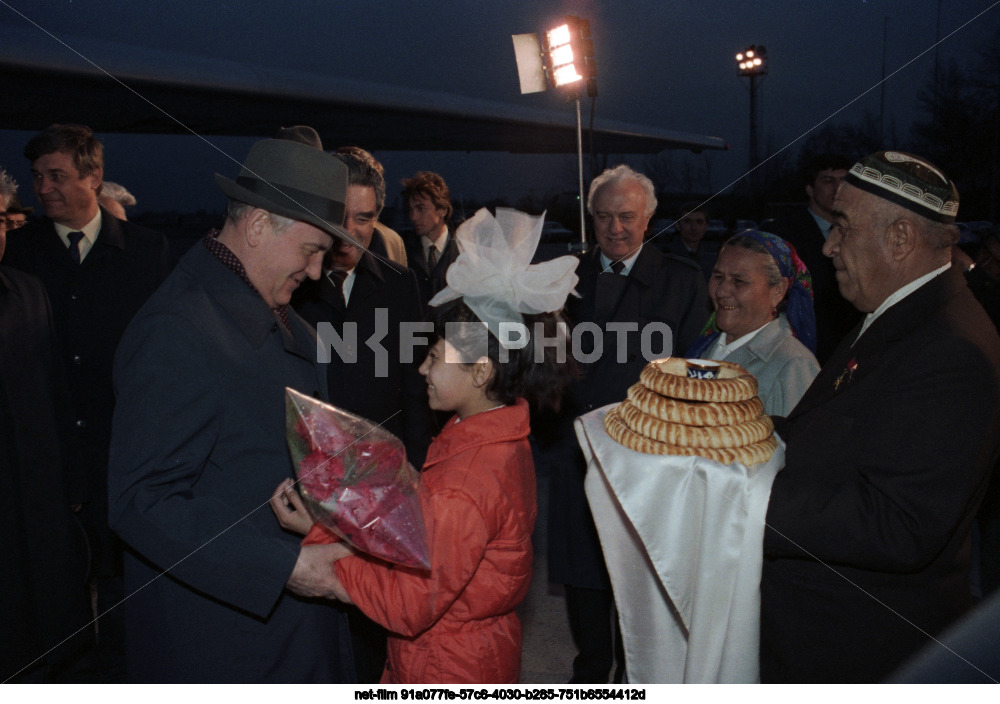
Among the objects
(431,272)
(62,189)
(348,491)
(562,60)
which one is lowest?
(348,491)

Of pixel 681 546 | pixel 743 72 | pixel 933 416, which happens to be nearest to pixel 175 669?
pixel 681 546

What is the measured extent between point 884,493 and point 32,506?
9.77 ft

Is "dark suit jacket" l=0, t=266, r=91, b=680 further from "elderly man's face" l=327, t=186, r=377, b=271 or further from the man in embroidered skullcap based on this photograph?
the man in embroidered skullcap

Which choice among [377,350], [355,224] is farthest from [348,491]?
[355,224]

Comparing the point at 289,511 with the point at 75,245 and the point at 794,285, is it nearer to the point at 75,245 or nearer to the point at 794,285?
the point at 794,285

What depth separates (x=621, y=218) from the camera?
3365mm

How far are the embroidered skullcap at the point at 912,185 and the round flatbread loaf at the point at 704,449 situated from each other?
0.66 metres

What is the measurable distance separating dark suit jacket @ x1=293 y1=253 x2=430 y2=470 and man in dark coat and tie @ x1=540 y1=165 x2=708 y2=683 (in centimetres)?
75

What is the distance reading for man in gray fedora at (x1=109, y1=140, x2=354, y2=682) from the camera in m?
1.55

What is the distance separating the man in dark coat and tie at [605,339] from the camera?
3.06 meters

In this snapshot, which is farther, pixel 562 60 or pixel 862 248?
pixel 562 60

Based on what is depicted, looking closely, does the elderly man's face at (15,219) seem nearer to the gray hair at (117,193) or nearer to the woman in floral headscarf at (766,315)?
the gray hair at (117,193)

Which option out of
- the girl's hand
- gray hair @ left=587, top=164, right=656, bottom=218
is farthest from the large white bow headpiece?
gray hair @ left=587, top=164, right=656, bottom=218

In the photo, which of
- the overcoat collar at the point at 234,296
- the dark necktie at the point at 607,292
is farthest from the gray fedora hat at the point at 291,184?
the dark necktie at the point at 607,292
